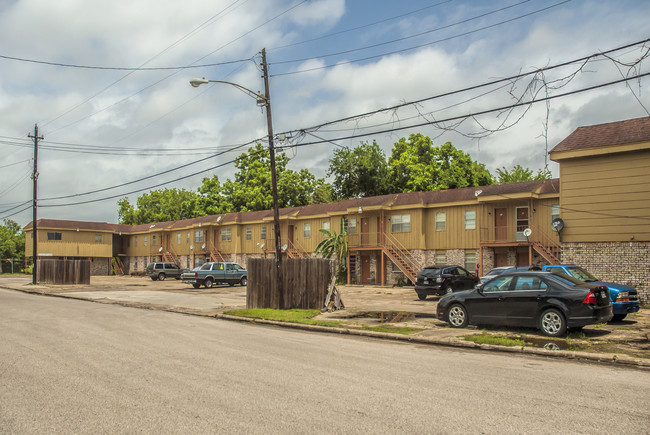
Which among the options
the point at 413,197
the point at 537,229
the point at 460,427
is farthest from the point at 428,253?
the point at 460,427

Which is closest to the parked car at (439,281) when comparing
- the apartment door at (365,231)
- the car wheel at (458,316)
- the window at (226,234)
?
the car wheel at (458,316)

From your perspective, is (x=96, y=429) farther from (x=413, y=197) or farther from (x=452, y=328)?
(x=413, y=197)

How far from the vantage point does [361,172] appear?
198 ft

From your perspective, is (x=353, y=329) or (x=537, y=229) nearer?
(x=353, y=329)

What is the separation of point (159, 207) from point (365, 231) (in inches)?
2221

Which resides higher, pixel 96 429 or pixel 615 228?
pixel 615 228

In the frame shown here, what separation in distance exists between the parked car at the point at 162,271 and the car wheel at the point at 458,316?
39.6 meters

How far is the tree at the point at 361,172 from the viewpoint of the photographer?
59.8m

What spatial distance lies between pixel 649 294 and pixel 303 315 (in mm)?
13669

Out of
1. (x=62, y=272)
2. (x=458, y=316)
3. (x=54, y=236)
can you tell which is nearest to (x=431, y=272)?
(x=458, y=316)

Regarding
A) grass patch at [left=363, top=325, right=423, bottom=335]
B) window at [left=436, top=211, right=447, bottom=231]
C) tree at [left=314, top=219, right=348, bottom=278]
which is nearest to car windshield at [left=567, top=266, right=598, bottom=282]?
grass patch at [left=363, top=325, right=423, bottom=335]

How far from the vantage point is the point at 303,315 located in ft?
55.3

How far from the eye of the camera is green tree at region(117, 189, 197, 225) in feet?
283

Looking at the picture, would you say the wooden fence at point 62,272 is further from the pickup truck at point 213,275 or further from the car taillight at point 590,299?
the car taillight at point 590,299
